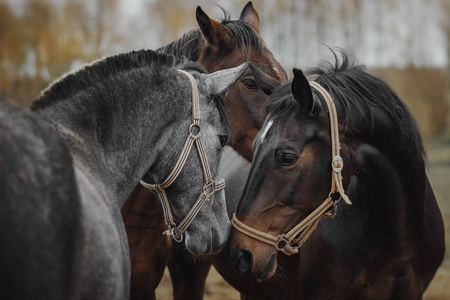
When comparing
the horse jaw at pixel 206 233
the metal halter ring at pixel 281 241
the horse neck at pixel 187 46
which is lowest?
the metal halter ring at pixel 281 241

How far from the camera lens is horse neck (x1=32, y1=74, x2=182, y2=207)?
206cm

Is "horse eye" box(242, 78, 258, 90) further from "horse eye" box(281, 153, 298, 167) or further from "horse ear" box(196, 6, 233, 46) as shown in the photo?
"horse eye" box(281, 153, 298, 167)

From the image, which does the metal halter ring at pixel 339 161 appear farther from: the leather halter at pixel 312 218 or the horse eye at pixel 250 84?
the horse eye at pixel 250 84

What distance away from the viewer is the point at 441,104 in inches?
635

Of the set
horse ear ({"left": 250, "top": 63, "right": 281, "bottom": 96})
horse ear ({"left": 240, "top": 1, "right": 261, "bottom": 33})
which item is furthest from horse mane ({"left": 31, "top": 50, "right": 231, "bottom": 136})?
horse ear ({"left": 240, "top": 1, "right": 261, "bottom": 33})

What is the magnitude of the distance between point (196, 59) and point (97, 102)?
163cm

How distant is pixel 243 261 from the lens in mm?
2852

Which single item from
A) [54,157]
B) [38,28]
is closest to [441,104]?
[38,28]

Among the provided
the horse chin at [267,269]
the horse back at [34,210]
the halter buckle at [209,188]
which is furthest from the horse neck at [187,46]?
the horse back at [34,210]

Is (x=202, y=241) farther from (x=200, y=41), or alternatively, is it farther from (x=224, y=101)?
(x=200, y=41)

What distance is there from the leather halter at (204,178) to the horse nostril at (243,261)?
1.30 feet

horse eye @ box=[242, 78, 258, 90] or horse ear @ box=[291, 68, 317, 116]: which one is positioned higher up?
horse eye @ box=[242, 78, 258, 90]

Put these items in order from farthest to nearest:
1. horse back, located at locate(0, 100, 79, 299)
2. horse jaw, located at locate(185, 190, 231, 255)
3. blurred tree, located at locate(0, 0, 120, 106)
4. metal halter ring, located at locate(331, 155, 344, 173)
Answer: blurred tree, located at locate(0, 0, 120, 106) < metal halter ring, located at locate(331, 155, 344, 173) < horse jaw, located at locate(185, 190, 231, 255) < horse back, located at locate(0, 100, 79, 299)

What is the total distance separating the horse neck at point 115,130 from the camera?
6.75 ft
